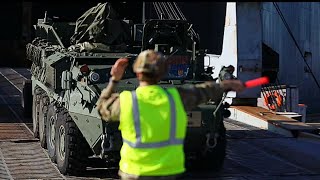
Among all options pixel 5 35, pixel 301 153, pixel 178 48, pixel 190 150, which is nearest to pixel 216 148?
pixel 190 150

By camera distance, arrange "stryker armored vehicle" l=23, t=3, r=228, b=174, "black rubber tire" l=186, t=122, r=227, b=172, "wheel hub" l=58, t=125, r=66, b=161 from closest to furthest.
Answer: "stryker armored vehicle" l=23, t=3, r=228, b=174 → "wheel hub" l=58, t=125, r=66, b=161 → "black rubber tire" l=186, t=122, r=227, b=172

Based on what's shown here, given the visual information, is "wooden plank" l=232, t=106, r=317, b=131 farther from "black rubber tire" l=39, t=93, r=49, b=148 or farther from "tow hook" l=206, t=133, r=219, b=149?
"black rubber tire" l=39, t=93, r=49, b=148

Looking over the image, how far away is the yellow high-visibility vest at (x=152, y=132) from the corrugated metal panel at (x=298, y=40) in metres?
16.7

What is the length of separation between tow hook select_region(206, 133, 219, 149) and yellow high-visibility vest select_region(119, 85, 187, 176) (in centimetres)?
413

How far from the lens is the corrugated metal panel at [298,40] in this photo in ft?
69.3

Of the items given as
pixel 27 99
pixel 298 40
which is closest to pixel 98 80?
pixel 27 99

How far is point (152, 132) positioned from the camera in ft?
13.3

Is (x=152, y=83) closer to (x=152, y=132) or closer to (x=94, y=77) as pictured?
(x=152, y=132)

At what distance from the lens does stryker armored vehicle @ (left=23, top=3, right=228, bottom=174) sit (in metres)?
8.10

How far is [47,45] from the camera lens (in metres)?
11.1

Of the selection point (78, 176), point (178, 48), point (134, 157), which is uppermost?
point (178, 48)

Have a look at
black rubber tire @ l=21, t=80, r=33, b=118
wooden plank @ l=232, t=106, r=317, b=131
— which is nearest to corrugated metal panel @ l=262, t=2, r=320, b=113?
wooden plank @ l=232, t=106, r=317, b=131

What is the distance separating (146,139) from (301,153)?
7.20 m

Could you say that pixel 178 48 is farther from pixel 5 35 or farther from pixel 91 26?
pixel 5 35
